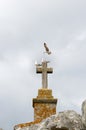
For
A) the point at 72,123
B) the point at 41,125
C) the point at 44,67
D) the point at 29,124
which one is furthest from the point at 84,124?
the point at 44,67

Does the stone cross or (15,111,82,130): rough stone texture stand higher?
the stone cross

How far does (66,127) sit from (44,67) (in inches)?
436

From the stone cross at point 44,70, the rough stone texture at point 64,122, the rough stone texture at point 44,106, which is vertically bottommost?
the rough stone texture at point 64,122

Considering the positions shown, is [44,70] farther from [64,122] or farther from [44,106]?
[64,122]

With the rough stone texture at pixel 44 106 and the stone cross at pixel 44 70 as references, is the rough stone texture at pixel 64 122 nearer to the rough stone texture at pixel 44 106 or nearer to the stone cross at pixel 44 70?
the rough stone texture at pixel 44 106

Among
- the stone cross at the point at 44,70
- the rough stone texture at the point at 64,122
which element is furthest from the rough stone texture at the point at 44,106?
the rough stone texture at the point at 64,122

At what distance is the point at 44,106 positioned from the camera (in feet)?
61.9

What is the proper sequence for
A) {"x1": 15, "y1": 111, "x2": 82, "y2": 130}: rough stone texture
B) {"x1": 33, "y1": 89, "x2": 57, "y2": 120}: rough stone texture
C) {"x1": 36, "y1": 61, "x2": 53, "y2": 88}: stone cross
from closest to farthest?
{"x1": 15, "y1": 111, "x2": 82, "y2": 130}: rough stone texture < {"x1": 33, "y1": 89, "x2": 57, "y2": 120}: rough stone texture < {"x1": 36, "y1": 61, "x2": 53, "y2": 88}: stone cross

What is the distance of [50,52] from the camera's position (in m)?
21.0

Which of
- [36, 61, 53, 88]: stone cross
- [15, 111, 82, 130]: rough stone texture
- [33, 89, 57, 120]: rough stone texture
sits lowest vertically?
[15, 111, 82, 130]: rough stone texture

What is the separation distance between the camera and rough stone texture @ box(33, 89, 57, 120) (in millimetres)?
18719

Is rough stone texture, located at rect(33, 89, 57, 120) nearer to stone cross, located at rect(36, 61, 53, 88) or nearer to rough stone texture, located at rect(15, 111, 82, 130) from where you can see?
stone cross, located at rect(36, 61, 53, 88)

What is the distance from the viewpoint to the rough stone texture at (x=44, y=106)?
18.7 m

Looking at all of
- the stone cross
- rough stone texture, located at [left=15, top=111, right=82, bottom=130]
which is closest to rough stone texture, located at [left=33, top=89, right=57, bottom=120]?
the stone cross
